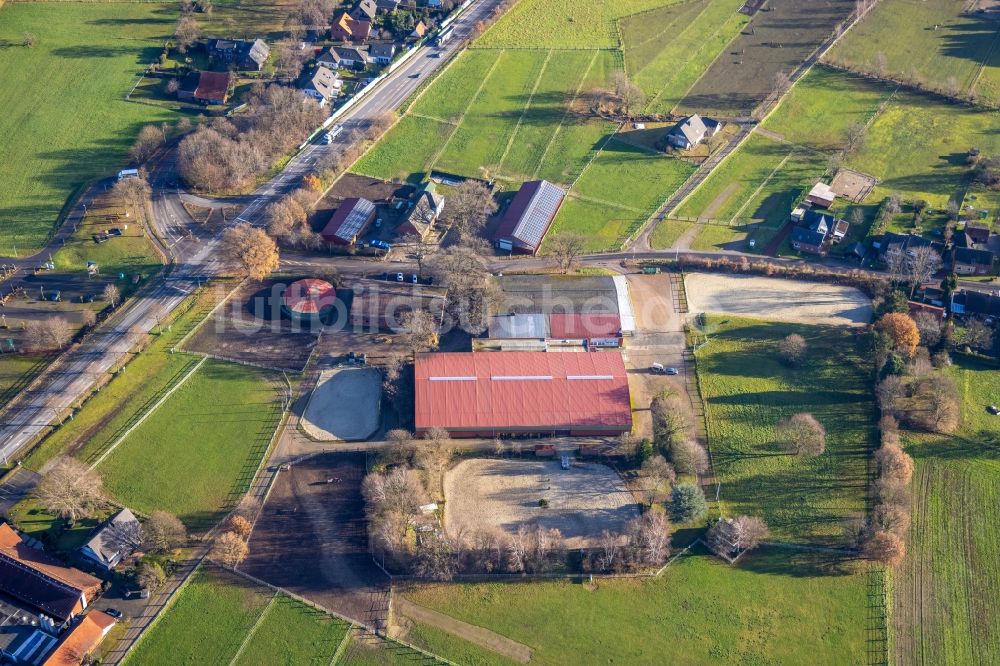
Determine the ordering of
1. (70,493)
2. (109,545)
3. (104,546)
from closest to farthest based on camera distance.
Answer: (104,546) < (109,545) < (70,493)

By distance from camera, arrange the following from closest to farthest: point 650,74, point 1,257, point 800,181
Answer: point 1,257, point 800,181, point 650,74

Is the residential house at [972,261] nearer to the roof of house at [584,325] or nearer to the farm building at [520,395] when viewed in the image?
the roof of house at [584,325]

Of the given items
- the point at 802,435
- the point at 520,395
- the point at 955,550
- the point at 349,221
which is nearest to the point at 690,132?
the point at 349,221

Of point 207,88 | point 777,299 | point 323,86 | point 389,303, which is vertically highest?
point 207,88

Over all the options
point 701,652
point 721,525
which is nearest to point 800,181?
point 721,525

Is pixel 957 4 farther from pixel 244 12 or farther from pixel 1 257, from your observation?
pixel 1 257

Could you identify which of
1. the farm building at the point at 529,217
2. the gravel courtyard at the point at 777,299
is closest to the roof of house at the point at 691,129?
the farm building at the point at 529,217

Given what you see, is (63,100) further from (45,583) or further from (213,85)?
(45,583)
